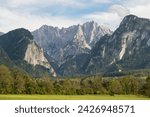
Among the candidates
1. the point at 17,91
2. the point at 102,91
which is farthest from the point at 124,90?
the point at 17,91

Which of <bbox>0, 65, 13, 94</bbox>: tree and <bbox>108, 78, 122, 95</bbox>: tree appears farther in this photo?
<bbox>108, 78, 122, 95</bbox>: tree

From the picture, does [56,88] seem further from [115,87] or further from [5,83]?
[115,87]

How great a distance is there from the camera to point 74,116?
3081 centimetres

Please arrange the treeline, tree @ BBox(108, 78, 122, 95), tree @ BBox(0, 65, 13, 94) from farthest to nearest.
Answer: tree @ BBox(108, 78, 122, 95) → the treeline → tree @ BBox(0, 65, 13, 94)

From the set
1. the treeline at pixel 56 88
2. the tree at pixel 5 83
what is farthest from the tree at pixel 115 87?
the tree at pixel 5 83

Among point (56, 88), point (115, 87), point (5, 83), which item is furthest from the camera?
point (115, 87)

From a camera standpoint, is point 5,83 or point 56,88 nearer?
point 56,88

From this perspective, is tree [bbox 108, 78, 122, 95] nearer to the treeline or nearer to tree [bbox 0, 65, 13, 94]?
the treeline

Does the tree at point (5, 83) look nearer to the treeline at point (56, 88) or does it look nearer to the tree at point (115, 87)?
the treeline at point (56, 88)

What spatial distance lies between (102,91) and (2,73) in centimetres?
5114

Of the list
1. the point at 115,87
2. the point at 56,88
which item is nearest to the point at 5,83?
the point at 56,88

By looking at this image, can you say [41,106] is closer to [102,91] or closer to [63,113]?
[63,113]

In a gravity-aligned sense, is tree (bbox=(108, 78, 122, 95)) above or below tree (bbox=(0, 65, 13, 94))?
below

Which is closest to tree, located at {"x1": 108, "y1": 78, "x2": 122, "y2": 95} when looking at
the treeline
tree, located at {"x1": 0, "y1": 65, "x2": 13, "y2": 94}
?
the treeline
